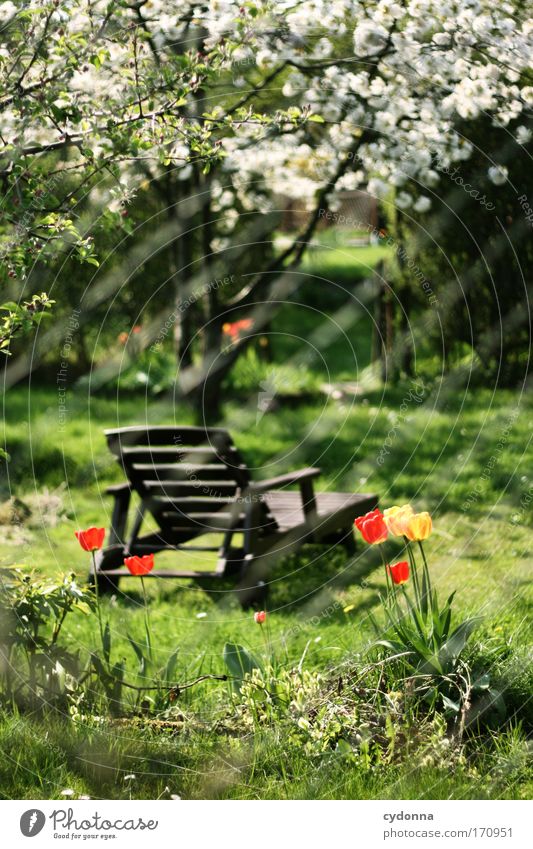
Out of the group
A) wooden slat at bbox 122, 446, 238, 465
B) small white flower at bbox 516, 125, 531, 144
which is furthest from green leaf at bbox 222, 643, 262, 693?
small white flower at bbox 516, 125, 531, 144

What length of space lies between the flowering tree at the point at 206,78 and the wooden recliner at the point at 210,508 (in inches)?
43.2

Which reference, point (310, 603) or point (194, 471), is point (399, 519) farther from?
point (194, 471)

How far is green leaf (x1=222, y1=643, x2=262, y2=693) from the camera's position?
3.26m

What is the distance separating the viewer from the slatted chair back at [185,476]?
4.60 m

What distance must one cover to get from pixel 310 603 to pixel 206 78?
228 cm

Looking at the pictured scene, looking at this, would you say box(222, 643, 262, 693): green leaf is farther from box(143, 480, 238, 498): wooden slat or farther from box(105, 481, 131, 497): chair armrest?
box(105, 481, 131, 497): chair armrest

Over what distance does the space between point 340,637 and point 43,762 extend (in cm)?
118

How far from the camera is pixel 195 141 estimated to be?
3328 mm

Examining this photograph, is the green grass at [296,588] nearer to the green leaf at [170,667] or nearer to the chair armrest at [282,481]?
the green leaf at [170,667]

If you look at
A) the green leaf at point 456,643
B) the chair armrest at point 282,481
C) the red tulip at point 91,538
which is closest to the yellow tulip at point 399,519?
the green leaf at point 456,643

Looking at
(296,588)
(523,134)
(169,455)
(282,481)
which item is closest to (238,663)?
(282,481)
